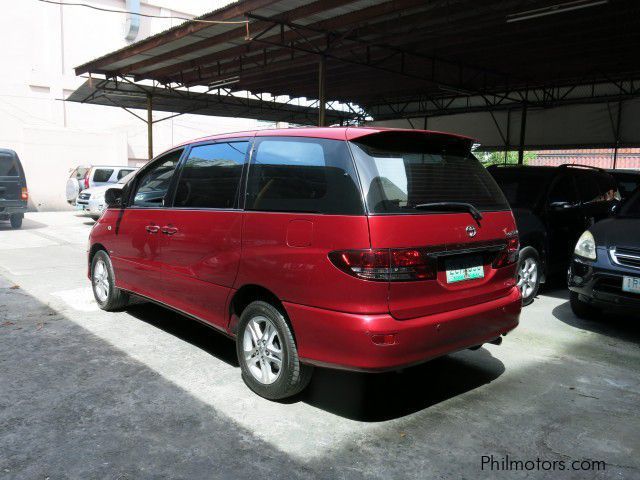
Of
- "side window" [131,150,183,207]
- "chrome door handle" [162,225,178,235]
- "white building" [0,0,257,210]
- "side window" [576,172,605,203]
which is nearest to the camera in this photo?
"chrome door handle" [162,225,178,235]

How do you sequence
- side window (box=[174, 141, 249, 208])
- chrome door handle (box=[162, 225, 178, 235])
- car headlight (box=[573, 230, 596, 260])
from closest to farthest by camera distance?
side window (box=[174, 141, 249, 208]) < chrome door handle (box=[162, 225, 178, 235]) < car headlight (box=[573, 230, 596, 260])

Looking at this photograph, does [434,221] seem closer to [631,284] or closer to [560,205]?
[631,284]

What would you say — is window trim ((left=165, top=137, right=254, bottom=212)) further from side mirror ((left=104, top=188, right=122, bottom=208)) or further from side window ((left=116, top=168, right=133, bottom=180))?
side window ((left=116, top=168, right=133, bottom=180))

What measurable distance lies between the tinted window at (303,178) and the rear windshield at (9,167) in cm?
1273

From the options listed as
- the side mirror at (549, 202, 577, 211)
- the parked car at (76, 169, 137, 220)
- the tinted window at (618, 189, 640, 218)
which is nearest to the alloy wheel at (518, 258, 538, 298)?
Result: the side mirror at (549, 202, 577, 211)

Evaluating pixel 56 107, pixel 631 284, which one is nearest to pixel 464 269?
pixel 631 284

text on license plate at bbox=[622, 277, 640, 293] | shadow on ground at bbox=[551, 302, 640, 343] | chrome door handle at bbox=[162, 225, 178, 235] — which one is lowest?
shadow on ground at bbox=[551, 302, 640, 343]

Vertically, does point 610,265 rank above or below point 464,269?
below

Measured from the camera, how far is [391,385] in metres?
3.84

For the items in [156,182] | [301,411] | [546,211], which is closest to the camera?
[301,411]

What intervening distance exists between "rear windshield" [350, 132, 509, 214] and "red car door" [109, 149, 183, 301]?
6.82ft

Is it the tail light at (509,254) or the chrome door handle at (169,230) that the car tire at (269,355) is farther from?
the tail light at (509,254)

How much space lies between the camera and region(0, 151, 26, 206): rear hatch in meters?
13.7

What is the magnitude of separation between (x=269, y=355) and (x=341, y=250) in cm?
102
